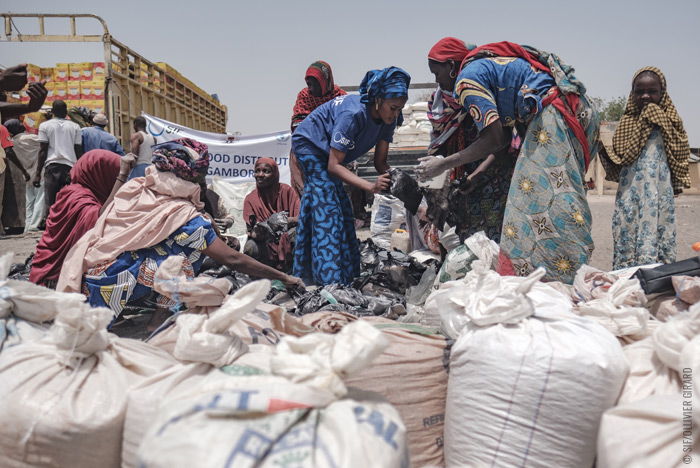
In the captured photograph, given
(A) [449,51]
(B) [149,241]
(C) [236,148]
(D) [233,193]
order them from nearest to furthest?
1. (B) [149,241]
2. (A) [449,51]
3. (D) [233,193]
4. (C) [236,148]

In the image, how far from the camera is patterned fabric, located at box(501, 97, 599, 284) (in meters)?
2.75

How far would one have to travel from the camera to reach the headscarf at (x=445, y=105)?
3.23m

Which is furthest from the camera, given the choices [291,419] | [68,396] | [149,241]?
[149,241]

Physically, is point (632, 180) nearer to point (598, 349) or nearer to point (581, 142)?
point (581, 142)

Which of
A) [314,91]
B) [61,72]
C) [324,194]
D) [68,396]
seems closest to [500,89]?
[324,194]

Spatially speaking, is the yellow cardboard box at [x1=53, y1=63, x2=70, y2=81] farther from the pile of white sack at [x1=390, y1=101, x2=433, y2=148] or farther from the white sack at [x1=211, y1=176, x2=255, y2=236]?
the pile of white sack at [x1=390, y1=101, x2=433, y2=148]

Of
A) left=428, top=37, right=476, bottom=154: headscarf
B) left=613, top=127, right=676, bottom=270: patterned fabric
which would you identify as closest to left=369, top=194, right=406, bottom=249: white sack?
left=428, top=37, right=476, bottom=154: headscarf

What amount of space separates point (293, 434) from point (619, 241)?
3775 millimetres

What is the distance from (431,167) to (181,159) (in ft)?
4.69

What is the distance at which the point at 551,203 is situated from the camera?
2.77 m

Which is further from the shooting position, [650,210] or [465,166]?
[650,210]

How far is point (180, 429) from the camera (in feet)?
3.42

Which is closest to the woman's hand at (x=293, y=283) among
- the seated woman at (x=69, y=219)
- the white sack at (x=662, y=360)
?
the seated woman at (x=69, y=219)

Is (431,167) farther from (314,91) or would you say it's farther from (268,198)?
(314,91)
